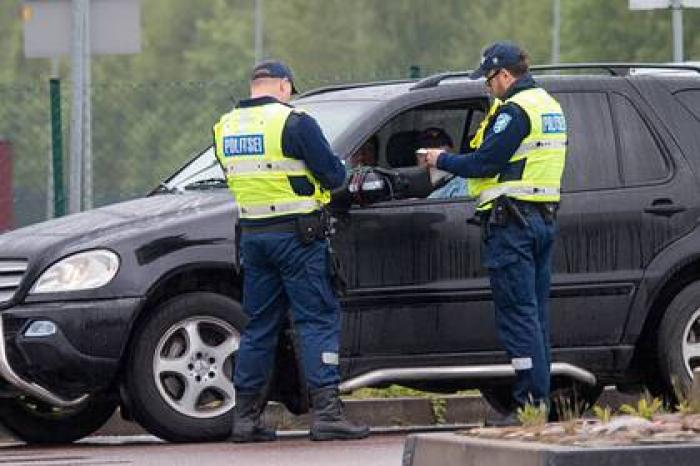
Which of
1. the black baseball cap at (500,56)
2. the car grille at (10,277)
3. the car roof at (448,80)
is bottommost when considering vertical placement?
the car grille at (10,277)

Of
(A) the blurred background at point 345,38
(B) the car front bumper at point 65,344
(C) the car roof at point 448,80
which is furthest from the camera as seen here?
(A) the blurred background at point 345,38

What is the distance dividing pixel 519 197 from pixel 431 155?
18.3 inches

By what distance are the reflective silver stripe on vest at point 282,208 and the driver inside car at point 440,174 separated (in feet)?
2.32

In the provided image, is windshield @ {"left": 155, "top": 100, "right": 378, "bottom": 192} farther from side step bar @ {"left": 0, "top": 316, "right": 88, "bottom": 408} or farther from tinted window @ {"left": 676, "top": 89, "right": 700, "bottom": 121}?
tinted window @ {"left": 676, "top": 89, "right": 700, "bottom": 121}

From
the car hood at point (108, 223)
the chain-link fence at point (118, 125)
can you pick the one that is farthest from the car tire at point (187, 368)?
the chain-link fence at point (118, 125)

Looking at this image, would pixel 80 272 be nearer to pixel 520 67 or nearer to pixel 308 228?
pixel 308 228

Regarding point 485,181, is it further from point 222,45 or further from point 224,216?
point 222,45

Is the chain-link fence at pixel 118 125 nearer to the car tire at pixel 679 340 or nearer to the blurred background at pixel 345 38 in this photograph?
the blurred background at pixel 345 38

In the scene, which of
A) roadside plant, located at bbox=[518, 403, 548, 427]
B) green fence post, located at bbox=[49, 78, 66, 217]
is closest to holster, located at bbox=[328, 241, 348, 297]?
roadside plant, located at bbox=[518, 403, 548, 427]

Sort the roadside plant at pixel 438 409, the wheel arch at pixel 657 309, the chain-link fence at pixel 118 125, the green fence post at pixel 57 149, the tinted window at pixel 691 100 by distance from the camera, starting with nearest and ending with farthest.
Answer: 1. the wheel arch at pixel 657 309
2. the tinted window at pixel 691 100
3. the roadside plant at pixel 438 409
4. the green fence post at pixel 57 149
5. the chain-link fence at pixel 118 125

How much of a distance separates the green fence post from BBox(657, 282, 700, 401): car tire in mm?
6312

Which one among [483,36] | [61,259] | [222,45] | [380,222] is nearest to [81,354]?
[61,259]

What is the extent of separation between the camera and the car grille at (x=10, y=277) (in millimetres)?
12266

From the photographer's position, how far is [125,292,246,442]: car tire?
12.3 m
